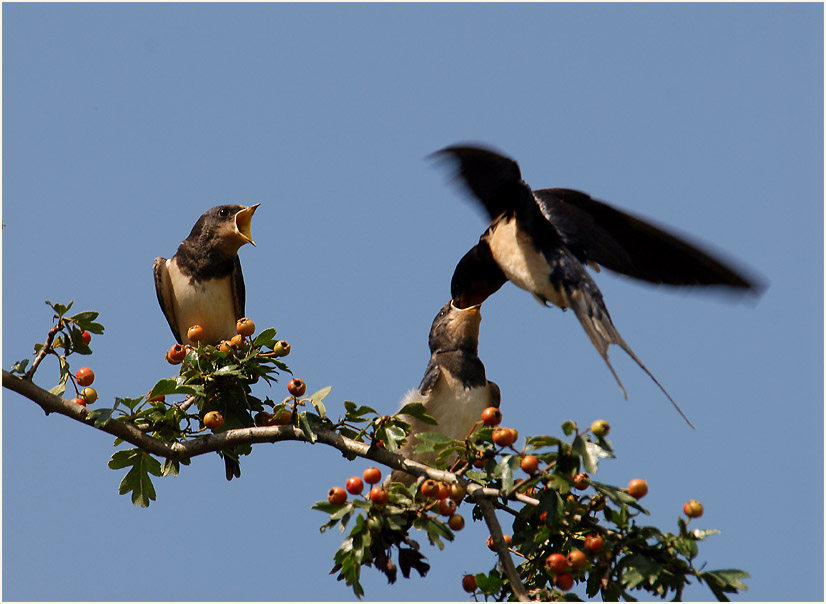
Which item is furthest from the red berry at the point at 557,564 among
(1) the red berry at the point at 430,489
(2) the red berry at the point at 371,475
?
(2) the red berry at the point at 371,475

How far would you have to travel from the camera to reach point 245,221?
263 inches

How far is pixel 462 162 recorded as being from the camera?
4848 millimetres

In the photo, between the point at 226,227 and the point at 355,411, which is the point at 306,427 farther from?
the point at 226,227

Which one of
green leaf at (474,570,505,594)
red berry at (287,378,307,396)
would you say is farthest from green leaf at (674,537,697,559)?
red berry at (287,378,307,396)

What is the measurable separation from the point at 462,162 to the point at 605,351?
3.97 ft

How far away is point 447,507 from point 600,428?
0.72m

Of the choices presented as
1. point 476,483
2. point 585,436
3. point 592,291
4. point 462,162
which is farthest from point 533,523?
point 462,162

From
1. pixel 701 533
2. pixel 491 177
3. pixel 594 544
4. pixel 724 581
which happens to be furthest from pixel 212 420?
pixel 724 581

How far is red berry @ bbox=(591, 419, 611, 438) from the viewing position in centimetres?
358

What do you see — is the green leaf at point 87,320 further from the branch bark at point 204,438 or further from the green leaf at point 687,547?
the green leaf at point 687,547

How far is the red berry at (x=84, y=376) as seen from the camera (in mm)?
4734

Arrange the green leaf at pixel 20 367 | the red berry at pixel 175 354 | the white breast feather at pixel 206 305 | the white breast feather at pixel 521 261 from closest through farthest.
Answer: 1. the green leaf at pixel 20 367
2. the white breast feather at pixel 521 261
3. the red berry at pixel 175 354
4. the white breast feather at pixel 206 305

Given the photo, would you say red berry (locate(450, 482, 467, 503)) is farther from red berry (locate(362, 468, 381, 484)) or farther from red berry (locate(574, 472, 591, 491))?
red berry (locate(574, 472, 591, 491))

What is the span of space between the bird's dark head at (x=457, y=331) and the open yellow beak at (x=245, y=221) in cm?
150
